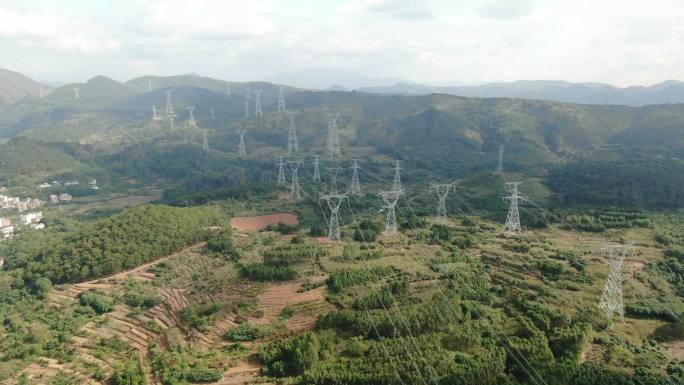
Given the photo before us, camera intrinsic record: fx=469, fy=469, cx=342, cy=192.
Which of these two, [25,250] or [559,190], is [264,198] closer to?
[25,250]

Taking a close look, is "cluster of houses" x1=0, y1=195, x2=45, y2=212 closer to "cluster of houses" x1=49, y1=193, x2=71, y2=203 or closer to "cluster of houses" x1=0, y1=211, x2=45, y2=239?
"cluster of houses" x1=49, y1=193, x2=71, y2=203

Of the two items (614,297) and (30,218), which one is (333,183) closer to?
(614,297)

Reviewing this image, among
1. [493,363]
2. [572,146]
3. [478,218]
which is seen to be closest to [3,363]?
[493,363]

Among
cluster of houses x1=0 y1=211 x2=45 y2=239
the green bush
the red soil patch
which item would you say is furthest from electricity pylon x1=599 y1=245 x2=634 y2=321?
cluster of houses x1=0 y1=211 x2=45 y2=239

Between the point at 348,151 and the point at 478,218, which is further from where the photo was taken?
the point at 348,151

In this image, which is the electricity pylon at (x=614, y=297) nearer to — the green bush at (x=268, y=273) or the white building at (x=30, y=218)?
the green bush at (x=268, y=273)

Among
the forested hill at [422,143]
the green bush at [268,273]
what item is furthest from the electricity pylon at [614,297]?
the forested hill at [422,143]
